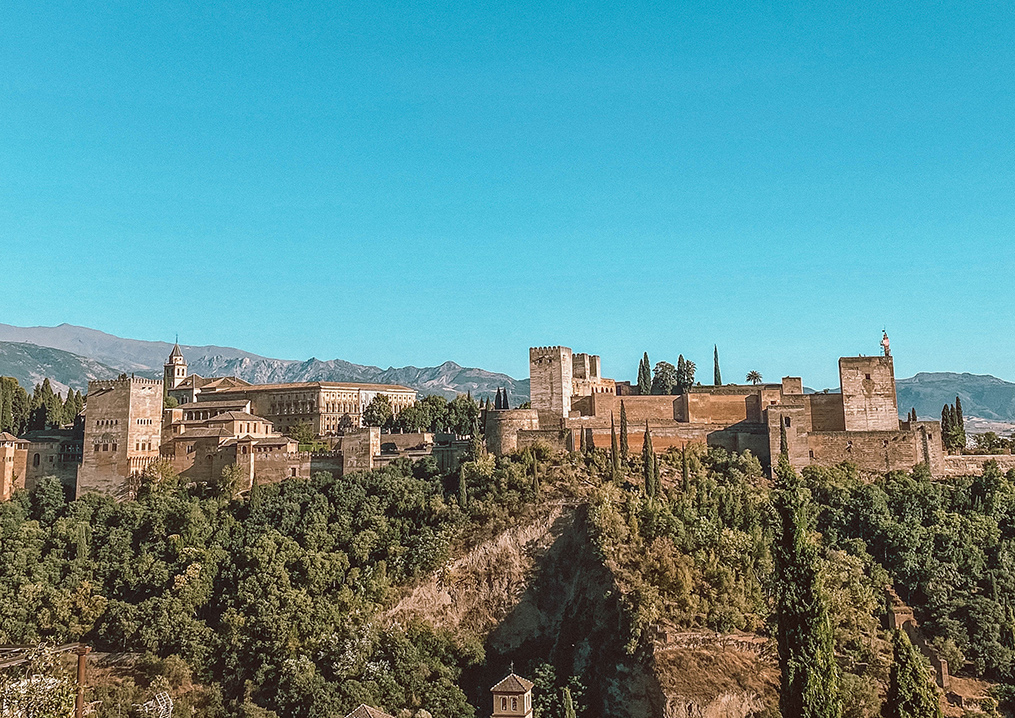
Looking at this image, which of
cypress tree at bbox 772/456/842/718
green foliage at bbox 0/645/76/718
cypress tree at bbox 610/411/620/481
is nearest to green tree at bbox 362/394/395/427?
cypress tree at bbox 610/411/620/481

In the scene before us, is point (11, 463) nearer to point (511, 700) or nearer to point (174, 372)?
point (174, 372)

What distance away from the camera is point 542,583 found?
42594mm

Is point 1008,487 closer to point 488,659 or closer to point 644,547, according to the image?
point 644,547

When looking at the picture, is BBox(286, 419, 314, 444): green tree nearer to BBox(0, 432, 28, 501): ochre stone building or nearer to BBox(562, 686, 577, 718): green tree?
BBox(0, 432, 28, 501): ochre stone building

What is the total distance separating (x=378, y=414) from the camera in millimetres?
68688

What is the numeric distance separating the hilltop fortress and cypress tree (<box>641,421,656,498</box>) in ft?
6.50

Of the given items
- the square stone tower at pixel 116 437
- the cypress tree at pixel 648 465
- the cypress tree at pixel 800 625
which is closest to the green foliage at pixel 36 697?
the cypress tree at pixel 800 625

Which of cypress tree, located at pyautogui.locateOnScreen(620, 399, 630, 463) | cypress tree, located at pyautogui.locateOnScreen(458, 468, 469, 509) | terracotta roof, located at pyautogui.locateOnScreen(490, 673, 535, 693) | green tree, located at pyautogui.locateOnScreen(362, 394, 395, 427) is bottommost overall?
terracotta roof, located at pyautogui.locateOnScreen(490, 673, 535, 693)

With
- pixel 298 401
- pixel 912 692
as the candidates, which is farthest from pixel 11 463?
pixel 912 692

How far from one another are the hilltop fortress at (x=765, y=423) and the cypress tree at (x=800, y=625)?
21.3 meters

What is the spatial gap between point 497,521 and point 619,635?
8.46 metres

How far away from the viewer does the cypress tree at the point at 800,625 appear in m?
24.9

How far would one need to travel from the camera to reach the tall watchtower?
3434 cm

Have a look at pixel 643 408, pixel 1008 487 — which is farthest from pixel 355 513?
pixel 1008 487
